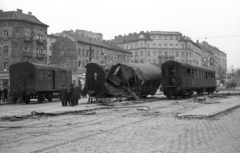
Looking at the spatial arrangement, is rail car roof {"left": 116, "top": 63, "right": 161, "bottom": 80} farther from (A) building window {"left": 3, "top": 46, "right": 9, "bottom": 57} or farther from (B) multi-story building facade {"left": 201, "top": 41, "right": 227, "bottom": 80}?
(B) multi-story building facade {"left": 201, "top": 41, "right": 227, "bottom": 80}

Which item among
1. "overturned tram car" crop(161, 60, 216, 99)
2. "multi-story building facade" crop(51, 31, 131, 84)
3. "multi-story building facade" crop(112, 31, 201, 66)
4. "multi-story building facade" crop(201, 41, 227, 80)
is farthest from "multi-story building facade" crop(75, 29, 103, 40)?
"overturned tram car" crop(161, 60, 216, 99)

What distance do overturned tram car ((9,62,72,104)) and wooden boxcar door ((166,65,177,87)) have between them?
34.4 ft

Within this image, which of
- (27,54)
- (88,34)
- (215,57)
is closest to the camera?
(27,54)

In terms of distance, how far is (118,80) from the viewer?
27188 mm

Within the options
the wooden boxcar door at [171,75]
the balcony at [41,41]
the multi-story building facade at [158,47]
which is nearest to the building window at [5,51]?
the balcony at [41,41]

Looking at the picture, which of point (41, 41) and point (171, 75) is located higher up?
point (41, 41)

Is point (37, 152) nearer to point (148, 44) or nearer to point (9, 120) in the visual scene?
point (9, 120)

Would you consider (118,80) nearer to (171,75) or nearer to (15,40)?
(171,75)

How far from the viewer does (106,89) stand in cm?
2577

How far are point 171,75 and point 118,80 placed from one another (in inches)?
206

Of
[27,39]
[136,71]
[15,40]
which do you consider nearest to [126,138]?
[136,71]

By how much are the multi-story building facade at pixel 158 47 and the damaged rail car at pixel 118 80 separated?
3275 inches

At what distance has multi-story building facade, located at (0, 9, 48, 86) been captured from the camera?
199 feet

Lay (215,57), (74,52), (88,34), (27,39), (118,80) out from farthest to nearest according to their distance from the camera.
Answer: (215,57), (88,34), (74,52), (27,39), (118,80)
